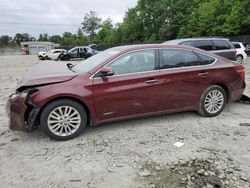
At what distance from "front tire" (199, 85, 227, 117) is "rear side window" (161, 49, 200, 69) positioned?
0.62 meters

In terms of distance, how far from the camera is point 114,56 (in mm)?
4211

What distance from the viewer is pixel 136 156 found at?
344 cm

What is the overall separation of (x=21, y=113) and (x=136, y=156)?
73.2 inches

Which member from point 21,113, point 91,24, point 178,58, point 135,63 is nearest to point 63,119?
point 21,113

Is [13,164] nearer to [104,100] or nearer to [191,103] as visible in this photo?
[104,100]

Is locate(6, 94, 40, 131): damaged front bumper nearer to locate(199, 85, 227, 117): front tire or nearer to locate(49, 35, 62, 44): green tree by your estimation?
locate(199, 85, 227, 117): front tire

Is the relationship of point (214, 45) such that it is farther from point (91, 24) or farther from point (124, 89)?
point (91, 24)

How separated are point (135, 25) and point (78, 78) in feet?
161

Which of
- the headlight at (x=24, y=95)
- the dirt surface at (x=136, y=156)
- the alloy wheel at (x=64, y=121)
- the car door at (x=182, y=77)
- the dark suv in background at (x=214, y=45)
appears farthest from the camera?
the dark suv in background at (x=214, y=45)

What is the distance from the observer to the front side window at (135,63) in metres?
4.18

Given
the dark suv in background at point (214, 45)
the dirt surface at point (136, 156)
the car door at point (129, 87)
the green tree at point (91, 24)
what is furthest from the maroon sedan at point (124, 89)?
the green tree at point (91, 24)

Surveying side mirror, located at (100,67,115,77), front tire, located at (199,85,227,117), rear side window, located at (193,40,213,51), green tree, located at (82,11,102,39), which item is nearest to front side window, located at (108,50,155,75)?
side mirror, located at (100,67,115,77)

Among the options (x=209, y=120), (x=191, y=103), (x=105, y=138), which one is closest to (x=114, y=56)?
(x=105, y=138)

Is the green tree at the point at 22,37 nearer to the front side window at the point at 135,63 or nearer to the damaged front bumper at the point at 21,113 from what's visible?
the damaged front bumper at the point at 21,113
